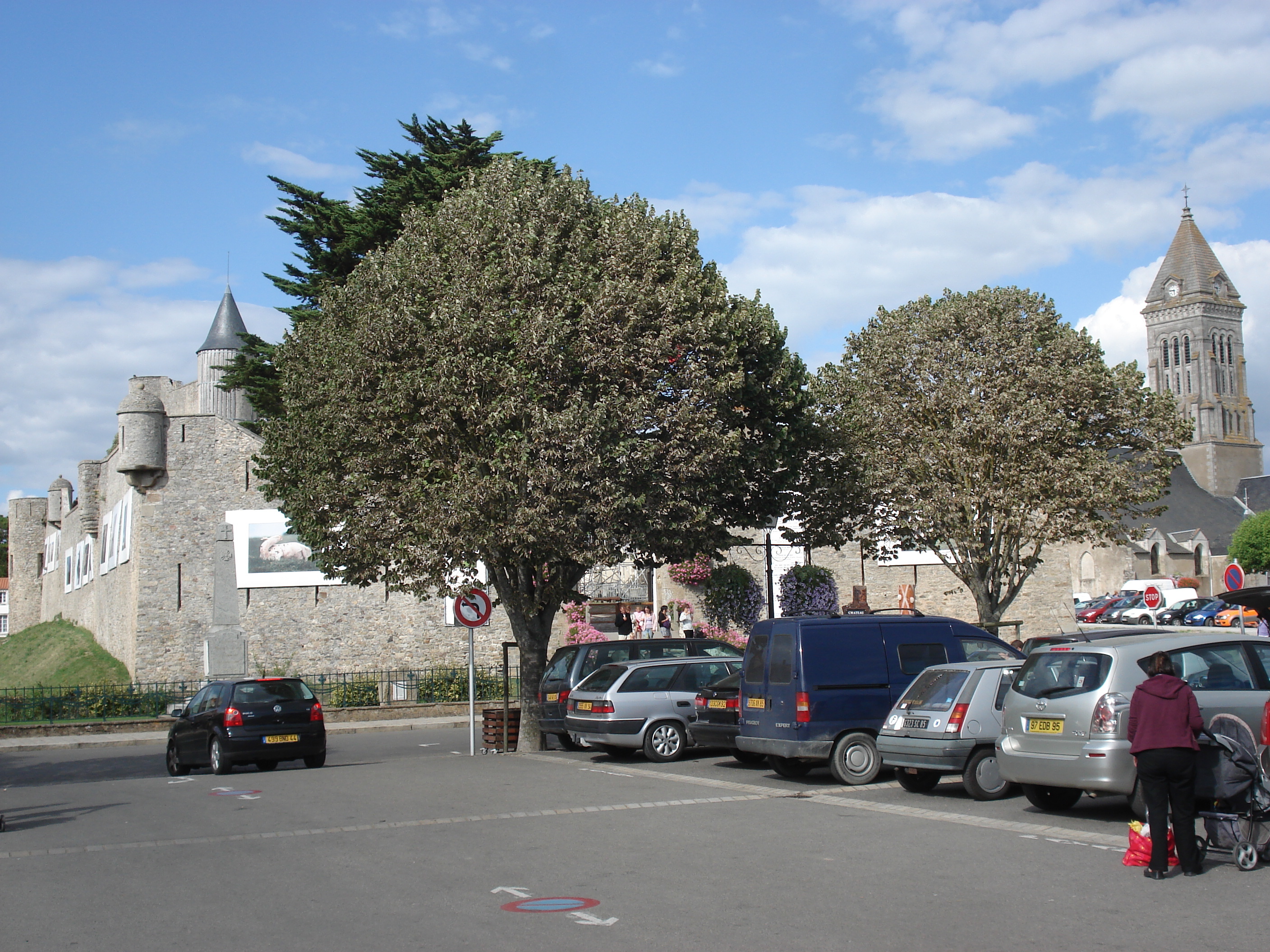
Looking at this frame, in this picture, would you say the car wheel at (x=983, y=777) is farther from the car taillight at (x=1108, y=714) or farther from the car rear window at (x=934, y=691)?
the car taillight at (x=1108, y=714)

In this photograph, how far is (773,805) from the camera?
12.2 meters

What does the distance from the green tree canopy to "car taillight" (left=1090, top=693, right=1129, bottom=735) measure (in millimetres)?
89268

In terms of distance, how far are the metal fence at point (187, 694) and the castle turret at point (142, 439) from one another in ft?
31.7

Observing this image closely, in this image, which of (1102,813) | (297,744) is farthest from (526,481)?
(1102,813)

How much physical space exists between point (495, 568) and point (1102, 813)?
11.3 m

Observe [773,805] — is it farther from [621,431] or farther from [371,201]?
[371,201]

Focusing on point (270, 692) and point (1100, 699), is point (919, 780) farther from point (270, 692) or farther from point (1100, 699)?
point (270, 692)

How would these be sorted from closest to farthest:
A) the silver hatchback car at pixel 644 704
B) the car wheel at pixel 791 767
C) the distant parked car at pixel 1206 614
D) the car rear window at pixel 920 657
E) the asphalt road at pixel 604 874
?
1. the asphalt road at pixel 604 874
2. the car rear window at pixel 920 657
3. the car wheel at pixel 791 767
4. the silver hatchback car at pixel 644 704
5. the distant parked car at pixel 1206 614

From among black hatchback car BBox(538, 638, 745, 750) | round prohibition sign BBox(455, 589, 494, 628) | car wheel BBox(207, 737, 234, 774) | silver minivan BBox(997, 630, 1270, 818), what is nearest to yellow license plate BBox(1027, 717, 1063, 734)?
silver minivan BBox(997, 630, 1270, 818)

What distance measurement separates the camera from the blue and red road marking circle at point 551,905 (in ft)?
24.0

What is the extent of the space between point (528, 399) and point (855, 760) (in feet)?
23.1

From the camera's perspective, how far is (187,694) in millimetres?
29766

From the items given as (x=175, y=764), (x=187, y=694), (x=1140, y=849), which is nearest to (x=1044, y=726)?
(x=1140, y=849)

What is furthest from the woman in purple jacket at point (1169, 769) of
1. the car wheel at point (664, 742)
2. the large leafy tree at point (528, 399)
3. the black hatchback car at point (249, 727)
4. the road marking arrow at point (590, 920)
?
the black hatchback car at point (249, 727)
